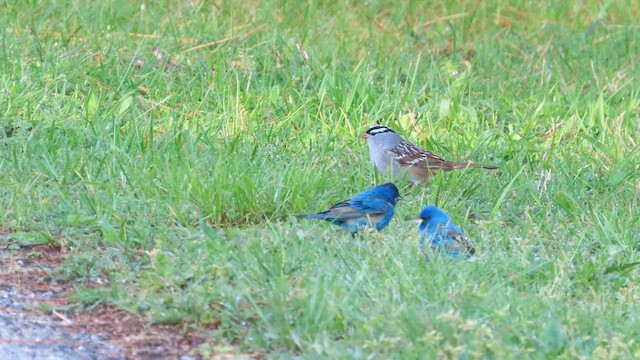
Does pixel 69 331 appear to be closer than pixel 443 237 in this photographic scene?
Yes

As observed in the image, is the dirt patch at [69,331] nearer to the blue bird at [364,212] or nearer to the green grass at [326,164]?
the green grass at [326,164]

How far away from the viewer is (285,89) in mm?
7848

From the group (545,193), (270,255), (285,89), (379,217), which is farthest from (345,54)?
(270,255)

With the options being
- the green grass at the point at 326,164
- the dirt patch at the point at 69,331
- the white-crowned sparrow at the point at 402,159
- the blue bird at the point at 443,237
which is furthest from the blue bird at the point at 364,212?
the dirt patch at the point at 69,331

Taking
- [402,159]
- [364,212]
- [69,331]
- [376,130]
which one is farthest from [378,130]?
[69,331]

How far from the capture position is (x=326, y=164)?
645cm

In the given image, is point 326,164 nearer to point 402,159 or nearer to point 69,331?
point 402,159

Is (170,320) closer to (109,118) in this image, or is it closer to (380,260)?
(380,260)

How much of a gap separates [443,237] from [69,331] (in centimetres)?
170

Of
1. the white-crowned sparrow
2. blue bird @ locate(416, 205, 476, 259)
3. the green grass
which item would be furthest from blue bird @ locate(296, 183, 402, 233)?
the white-crowned sparrow

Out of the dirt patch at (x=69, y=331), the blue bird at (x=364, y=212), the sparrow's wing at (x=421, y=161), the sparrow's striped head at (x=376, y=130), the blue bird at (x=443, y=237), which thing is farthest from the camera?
the sparrow's striped head at (x=376, y=130)

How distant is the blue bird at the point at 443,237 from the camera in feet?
16.6

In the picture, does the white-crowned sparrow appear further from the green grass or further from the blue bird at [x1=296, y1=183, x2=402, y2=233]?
the blue bird at [x1=296, y1=183, x2=402, y2=233]

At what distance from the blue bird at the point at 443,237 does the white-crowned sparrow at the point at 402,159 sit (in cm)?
138
